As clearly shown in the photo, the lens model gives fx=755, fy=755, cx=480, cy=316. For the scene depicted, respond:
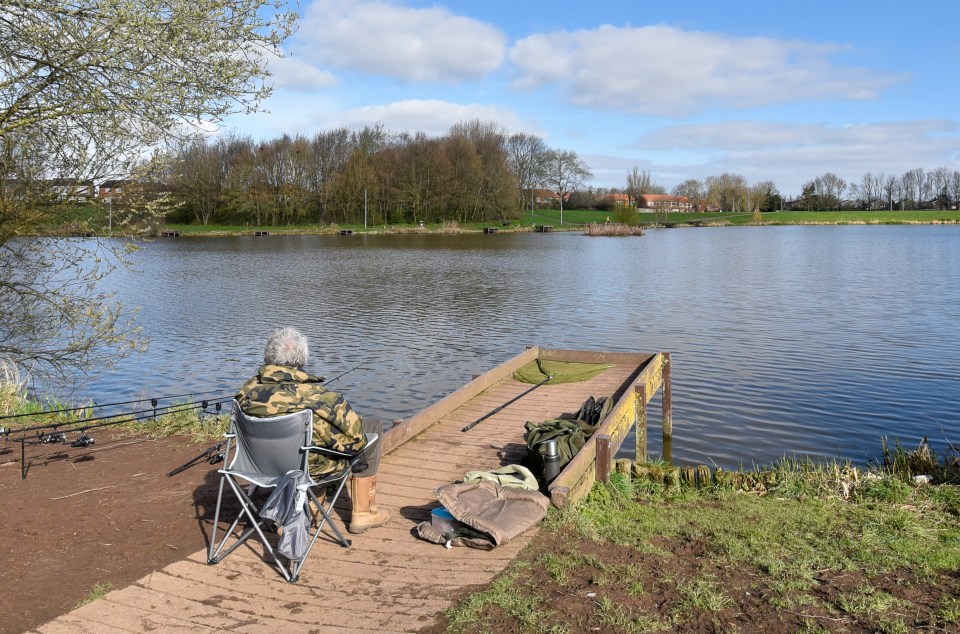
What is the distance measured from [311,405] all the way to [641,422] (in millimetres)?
5345

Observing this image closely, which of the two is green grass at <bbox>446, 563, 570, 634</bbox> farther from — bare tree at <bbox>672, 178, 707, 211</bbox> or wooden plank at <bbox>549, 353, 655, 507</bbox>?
bare tree at <bbox>672, 178, 707, 211</bbox>

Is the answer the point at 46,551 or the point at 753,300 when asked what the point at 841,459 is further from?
the point at 753,300

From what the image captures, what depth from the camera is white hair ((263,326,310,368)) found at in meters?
4.83

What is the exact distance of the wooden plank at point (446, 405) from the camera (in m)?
6.97

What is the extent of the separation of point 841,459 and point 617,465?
3.88 meters

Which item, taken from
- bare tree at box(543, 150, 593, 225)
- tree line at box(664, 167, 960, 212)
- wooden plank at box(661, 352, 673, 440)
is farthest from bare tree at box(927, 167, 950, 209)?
wooden plank at box(661, 352, 673, 440)

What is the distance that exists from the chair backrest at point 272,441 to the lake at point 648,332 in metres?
5.02

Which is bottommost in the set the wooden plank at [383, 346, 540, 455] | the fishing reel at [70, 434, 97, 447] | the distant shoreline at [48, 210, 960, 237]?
the fishing reel at [70, 434, 97, 447]

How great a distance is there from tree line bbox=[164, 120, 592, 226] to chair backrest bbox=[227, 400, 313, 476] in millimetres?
72537

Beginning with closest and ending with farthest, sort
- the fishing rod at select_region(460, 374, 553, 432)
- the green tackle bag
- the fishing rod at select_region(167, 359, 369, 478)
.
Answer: the green tackle bag
the fishing rod at select_region(167, 359, 369, 478)
the fishing rod at select_region(460, 374, 553, 432)

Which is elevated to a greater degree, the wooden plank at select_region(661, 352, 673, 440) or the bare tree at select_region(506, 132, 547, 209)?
the bare tree at select_region(506, 132, 547, 209)

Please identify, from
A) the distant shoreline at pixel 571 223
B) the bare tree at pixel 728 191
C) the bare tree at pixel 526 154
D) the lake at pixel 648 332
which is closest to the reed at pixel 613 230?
the distant shoreline at pixel 571 223

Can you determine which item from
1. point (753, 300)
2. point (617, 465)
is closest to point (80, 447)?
point (617, 465)

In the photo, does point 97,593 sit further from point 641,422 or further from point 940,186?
point 940,186
